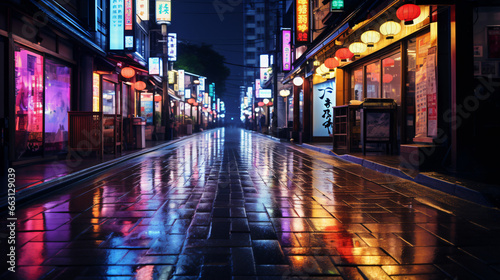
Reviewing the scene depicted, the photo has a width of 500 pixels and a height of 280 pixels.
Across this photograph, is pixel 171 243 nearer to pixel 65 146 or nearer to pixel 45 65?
pixel 45 65

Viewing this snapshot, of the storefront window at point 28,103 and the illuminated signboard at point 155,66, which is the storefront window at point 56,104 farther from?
the illuminated signboard at point 155,66

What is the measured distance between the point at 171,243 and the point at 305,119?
19.2 metres

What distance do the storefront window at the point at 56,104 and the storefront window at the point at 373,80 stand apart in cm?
1188

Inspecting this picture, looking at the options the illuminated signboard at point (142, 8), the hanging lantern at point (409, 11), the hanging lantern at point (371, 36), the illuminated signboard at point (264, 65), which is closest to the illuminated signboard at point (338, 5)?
the hanging lantern at point (371, 36)

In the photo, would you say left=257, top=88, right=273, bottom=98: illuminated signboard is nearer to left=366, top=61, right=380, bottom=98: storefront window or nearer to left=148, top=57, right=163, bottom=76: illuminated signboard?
left=148, top=57, right=163, bottom=76: illuminated signboard

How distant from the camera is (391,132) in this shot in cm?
1177

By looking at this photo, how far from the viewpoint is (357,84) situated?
1684cm

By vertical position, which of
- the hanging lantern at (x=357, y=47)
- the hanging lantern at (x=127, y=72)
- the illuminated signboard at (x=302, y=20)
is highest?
the illuminated signboard at (x=302, y=20)

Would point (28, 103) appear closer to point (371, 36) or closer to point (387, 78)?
point (371, 36)

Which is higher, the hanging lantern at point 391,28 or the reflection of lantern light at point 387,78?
the hanging lantern at point 391,28

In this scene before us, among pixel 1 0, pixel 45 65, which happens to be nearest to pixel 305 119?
pixel 45 65

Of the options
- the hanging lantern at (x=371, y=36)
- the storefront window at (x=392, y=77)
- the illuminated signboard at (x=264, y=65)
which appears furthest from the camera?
the illuminated signboard at (x=264, y=65)

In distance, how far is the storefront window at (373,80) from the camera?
14.3 m

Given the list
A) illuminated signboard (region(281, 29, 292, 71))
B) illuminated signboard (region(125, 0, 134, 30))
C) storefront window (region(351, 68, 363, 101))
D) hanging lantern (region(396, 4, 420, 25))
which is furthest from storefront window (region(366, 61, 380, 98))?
illuminated signboard (region(281, 29, 292, 71))
